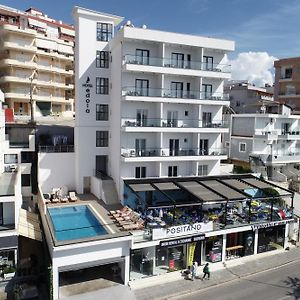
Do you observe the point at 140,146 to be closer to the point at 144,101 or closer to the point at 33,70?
the point at 144,101

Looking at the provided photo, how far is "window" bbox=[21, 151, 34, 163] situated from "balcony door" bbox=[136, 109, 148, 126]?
1274 centimetres

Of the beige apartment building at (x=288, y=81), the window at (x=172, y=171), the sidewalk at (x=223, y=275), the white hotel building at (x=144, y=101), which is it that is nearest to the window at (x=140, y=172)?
the white hotel building at (x=144, y=101)

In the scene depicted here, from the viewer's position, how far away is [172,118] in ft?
112

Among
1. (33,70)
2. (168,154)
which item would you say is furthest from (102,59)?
(33,70)

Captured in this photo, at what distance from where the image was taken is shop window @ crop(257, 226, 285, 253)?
28016 mm

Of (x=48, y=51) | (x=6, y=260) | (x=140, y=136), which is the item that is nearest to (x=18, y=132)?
(x=140, y=136)

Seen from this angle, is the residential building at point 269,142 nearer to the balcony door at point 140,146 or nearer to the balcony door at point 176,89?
the balcony door at point 176,89

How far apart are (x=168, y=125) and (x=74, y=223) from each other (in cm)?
1380

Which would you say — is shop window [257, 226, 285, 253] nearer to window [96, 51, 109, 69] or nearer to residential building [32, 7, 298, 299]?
residential building [32, 7, 298, 299]

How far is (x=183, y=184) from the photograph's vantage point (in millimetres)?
31000

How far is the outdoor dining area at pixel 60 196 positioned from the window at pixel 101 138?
6143 mm

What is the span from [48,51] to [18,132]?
112 feet

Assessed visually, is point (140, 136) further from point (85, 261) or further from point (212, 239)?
point (85, 261)

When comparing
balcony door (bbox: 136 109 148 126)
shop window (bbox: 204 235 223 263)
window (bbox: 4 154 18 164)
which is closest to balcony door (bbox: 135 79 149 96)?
balcony door (bbox: 136 109 148 126)
